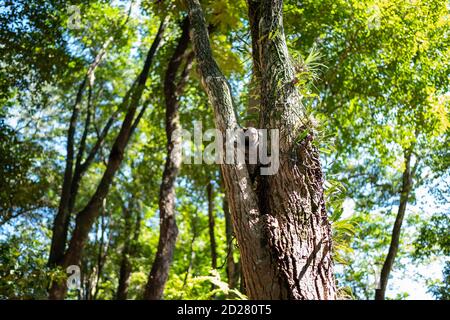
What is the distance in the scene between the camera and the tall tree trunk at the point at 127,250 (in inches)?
677

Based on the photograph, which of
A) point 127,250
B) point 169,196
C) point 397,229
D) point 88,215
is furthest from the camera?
point 127,250

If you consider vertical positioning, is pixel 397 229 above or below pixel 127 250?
below

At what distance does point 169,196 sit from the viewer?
970 centimetres

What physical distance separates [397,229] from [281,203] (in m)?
9.55

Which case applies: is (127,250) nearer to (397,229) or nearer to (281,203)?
(397,229)

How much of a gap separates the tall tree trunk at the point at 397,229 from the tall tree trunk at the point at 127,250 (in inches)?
298

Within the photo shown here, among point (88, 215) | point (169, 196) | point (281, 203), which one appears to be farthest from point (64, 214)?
point (281, 203)

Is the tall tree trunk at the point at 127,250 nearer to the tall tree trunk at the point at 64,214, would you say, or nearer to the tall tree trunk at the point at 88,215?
the tall tree trunk at the point at 64,214
